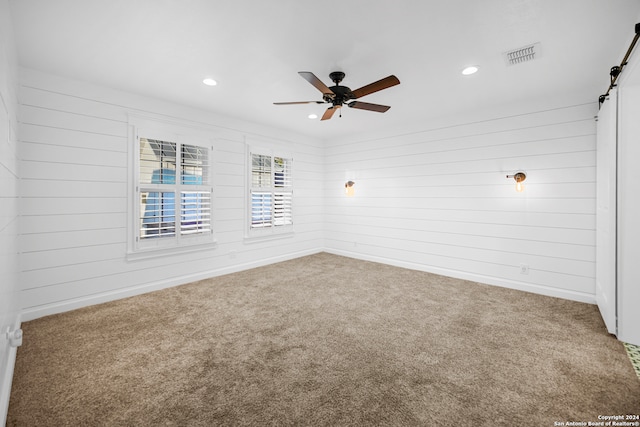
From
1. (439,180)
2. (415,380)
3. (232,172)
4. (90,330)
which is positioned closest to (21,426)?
(90,330)

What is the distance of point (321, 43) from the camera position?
8.21 ft

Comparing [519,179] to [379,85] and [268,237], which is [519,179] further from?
[268,237]

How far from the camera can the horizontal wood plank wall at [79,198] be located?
9.89 ft

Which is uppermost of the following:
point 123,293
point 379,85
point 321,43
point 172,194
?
point 321,43

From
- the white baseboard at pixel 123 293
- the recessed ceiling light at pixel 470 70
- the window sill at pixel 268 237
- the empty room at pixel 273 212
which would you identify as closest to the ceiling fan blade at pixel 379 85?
the empty room at pixel 273 212

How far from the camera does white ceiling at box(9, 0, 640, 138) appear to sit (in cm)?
207

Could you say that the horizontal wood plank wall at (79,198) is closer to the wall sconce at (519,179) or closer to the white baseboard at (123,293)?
the white baseboard at (123,293)

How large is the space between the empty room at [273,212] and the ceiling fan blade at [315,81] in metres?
0.06

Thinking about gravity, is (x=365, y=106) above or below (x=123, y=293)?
above

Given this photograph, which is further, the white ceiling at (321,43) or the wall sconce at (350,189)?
the wall sconce at (350,189)

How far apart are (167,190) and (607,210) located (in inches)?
211

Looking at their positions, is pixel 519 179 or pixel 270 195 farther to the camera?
pixel 270 195

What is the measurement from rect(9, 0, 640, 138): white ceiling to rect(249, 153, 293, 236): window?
1.69 meters

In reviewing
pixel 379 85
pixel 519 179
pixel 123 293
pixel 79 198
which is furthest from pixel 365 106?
pixel 123 293
